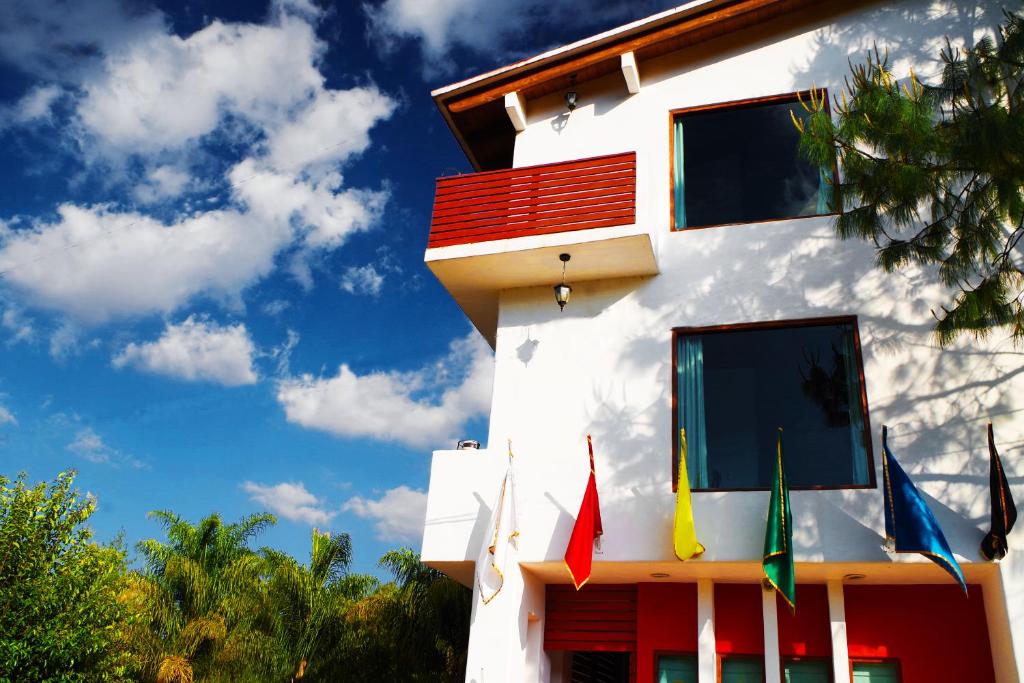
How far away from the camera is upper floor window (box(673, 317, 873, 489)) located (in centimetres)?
835

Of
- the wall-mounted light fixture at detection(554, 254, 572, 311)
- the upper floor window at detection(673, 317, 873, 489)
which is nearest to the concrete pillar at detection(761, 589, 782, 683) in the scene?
the upper floor window at detection(673, 317, 873, 489)

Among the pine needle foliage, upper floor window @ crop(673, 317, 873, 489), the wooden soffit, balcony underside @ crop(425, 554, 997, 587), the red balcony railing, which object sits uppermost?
the wooden soffit

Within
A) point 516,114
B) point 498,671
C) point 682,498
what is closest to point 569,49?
point 516,114

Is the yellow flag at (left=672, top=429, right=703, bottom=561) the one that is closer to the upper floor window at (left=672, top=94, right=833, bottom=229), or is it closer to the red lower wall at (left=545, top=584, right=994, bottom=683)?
the red lower wall at (left=545, top=584, right=994, bottom=683)

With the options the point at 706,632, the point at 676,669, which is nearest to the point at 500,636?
the point at 676,669

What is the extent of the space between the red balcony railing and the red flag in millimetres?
3067

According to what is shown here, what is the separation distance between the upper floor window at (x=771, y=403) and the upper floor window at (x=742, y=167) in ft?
5.07

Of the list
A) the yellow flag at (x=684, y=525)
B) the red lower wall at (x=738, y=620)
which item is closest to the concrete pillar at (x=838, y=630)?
the red lower wall at (x=738, y=620)

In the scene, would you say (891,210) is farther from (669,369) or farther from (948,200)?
(669,369)

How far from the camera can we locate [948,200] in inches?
274

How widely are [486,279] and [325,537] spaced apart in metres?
7.30

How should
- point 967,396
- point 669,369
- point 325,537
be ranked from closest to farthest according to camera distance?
point 967,396
point 669,369
point 325,537

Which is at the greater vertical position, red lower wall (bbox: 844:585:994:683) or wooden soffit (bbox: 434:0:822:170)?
wooden soffit (bbox: 434:0:822:170)

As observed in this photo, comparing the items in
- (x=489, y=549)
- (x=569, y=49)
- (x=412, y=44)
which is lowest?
(x=489, y=549)
